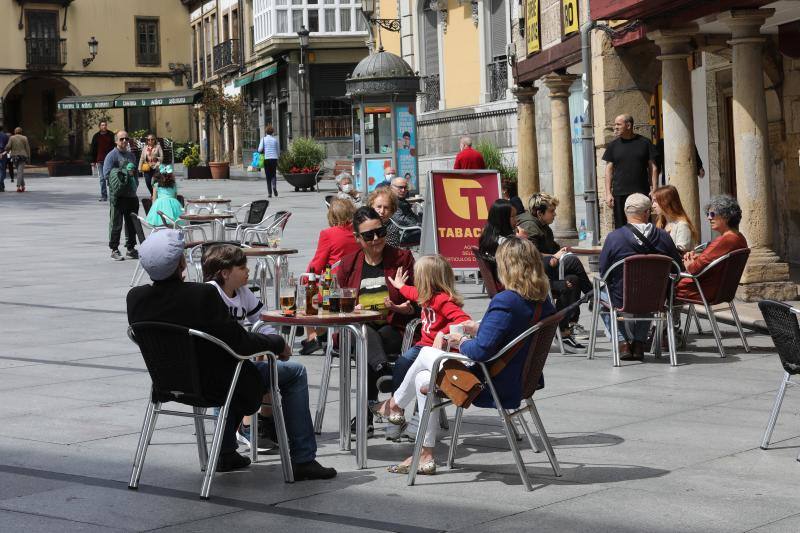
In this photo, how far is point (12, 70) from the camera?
63.1m

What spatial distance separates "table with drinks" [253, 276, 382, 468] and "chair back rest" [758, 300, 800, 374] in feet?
6.57

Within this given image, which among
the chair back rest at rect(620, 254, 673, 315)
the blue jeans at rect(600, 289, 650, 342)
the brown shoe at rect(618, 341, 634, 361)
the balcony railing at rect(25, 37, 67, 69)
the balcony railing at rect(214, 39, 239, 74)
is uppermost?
the balcony railing at rect(25, 37, 67, 69)

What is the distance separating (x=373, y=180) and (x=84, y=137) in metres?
38.8

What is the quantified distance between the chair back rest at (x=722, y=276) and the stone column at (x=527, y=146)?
10.9 meters

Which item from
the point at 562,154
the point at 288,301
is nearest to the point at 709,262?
the point at 288,301

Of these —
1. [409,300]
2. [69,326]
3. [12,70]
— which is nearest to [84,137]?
[12,70]

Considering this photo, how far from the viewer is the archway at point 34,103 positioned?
65312 millimetres

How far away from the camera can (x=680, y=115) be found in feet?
47.4

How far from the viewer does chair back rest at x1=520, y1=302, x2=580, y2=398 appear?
638 centimetres

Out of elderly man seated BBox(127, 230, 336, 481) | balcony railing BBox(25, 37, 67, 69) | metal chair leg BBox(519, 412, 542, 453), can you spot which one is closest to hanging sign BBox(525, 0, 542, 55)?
metal chair leg BBox(519, 412, 542, 453)

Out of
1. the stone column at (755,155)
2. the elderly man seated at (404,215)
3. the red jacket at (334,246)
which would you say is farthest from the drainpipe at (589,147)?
the red jacket at (334,246)

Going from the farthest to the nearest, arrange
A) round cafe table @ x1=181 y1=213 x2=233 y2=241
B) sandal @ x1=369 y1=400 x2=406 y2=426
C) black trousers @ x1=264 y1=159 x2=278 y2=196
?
1. black trousers @ x1=264 y1=159 x2=278 y2=196
2. round cafe table @ x1=181 y1=213 x2=233 y2=241
3. sandal @ x1=369 y1=400 x2=406 y2=426

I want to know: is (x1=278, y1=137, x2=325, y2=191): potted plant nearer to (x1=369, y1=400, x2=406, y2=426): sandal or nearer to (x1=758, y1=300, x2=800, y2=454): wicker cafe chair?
(x1=369, y1=400, x2=406, y2=426): sandal

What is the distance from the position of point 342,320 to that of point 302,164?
31.2 metres
